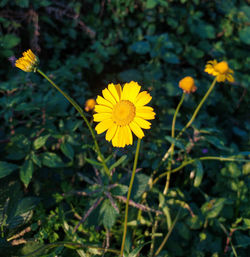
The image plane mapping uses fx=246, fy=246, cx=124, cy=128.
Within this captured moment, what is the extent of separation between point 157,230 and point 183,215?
0.19m

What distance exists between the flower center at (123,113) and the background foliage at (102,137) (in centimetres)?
25

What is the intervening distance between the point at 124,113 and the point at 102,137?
579 mm

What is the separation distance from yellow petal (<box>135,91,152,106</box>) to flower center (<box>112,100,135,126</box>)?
0.03m

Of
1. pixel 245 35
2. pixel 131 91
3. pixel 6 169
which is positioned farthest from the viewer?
pixel 245 35

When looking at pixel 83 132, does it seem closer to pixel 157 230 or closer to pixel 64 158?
pixel 64 158

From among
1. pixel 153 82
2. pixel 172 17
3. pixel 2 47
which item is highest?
pixel 172 17

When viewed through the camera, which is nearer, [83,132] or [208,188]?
[83,132]

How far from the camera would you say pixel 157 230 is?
142cm

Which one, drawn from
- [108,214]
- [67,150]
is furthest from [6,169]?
[108,214]

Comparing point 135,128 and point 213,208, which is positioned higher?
point 135,128

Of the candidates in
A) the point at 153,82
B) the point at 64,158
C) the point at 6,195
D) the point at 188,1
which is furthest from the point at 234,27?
the point at 6,195

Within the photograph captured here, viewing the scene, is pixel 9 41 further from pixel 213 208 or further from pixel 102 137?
pixel 213 208

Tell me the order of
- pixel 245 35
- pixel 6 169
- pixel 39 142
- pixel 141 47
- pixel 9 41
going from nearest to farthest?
pixel 6 169
pixel 39 142
pixel 9 41
pixel 141 47
pixel 245 35

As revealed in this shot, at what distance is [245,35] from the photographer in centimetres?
230
